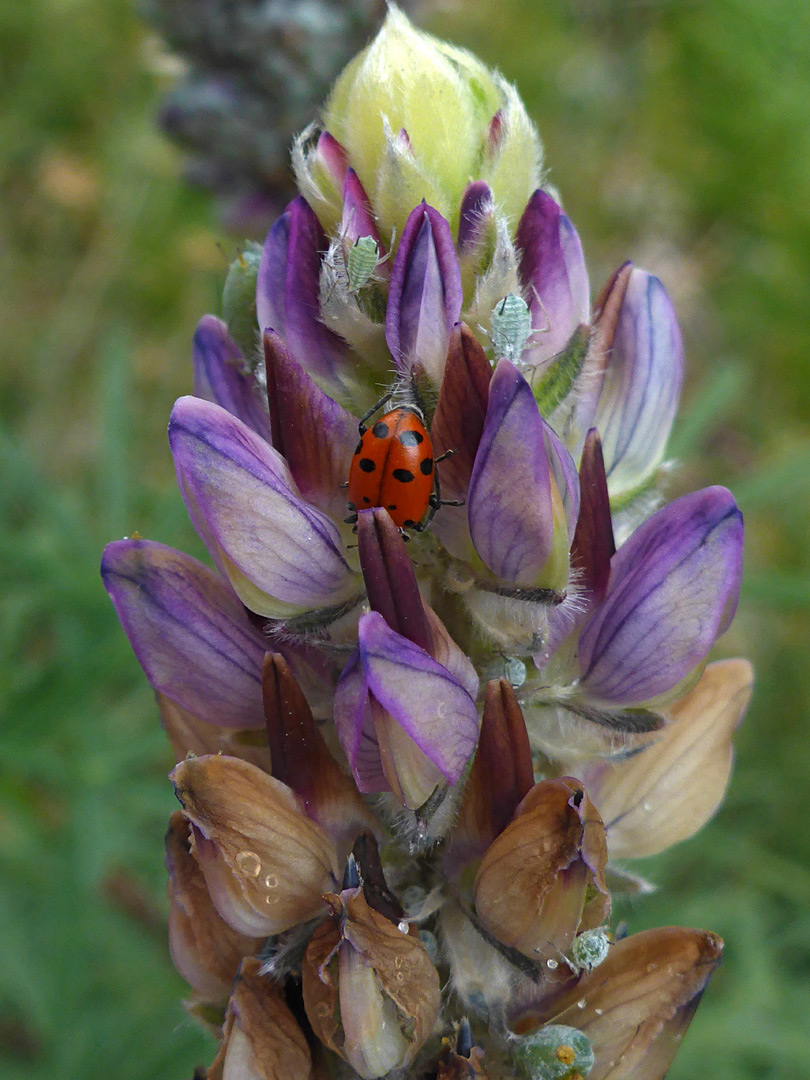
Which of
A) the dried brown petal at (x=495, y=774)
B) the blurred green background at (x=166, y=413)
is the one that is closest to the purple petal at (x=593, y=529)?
the dried brown petal at (x=495, y=774)

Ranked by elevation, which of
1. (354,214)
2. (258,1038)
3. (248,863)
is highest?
(354,214)

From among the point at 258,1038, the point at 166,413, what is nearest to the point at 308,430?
the point at 258,1038

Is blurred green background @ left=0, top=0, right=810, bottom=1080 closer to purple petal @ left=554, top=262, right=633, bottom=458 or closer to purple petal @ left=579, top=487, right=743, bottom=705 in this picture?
purple petal @ left=554, top=262, right=633, bottom=458

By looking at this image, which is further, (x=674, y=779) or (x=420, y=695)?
(x=674, y=779)

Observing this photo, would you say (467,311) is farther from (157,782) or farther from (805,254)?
(805,254)

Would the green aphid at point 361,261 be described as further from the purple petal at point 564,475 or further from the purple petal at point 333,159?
the purple petal at point 564,475

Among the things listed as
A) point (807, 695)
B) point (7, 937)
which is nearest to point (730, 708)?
point (7, 937)

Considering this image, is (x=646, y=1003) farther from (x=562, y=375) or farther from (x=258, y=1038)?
(x=562, y=375)
